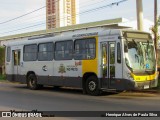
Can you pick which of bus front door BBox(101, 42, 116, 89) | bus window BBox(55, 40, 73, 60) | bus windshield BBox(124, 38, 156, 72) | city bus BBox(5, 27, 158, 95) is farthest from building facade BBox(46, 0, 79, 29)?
bus windshield BBox(124, 38, 156, 72)

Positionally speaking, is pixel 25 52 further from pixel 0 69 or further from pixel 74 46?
pixel 0 69

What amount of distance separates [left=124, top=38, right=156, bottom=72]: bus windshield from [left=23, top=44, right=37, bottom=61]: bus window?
23.6 ft

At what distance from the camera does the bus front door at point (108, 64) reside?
16.2m

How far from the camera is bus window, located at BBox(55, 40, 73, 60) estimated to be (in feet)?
60.7

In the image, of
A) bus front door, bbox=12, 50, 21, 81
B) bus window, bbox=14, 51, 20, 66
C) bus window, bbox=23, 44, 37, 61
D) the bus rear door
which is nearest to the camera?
the bus rear door

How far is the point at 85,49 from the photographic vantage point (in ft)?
57.6

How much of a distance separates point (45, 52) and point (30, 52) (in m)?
1.66

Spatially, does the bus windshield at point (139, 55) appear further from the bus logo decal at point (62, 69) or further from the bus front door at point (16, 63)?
the bus front door at point (16, 63)

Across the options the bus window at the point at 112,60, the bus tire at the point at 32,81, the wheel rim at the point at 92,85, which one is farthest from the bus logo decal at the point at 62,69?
the bus window at the point at 112,60

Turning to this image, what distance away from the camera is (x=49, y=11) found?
4028 cm

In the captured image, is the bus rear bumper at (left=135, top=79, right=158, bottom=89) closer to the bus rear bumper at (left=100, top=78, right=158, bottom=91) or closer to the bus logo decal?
the bus rear bumper at (left=100, top=78, right=158, bottom=91)

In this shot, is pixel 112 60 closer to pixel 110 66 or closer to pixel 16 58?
pixel 110 66

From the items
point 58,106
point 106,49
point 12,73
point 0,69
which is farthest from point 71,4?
point 58,106

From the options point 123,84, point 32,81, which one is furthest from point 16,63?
point 123,84
